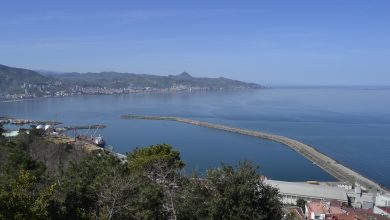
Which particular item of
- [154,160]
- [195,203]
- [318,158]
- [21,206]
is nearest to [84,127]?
[318,158]

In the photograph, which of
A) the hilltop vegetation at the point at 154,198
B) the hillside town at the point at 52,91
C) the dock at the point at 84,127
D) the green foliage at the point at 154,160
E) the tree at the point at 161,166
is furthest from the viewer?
the hillside town at the point at 52,91

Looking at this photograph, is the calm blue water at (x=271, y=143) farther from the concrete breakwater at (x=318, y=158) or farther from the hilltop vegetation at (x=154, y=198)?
the hilltop vegetation at (x=154, y=198)

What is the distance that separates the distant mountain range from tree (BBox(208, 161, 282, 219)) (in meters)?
68.1

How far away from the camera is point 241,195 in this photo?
4.25 metres

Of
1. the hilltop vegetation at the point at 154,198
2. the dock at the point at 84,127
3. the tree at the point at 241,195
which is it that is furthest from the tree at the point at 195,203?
the dock at the point at 84,127

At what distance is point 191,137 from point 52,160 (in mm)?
16360

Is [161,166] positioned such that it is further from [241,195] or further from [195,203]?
[241,195]

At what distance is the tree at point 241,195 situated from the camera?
422cm

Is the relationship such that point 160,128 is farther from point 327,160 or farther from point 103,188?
point 103,188

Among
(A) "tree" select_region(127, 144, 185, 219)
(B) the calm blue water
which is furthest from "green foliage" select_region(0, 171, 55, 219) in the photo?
(B) the calm blue water

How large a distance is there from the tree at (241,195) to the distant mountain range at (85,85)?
6813 cm

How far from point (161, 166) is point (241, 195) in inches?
126

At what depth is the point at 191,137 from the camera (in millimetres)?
27609

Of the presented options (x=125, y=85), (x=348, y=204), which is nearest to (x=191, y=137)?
(x=348, y=204)
